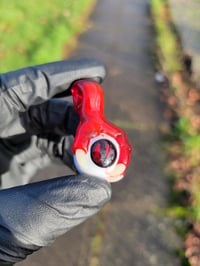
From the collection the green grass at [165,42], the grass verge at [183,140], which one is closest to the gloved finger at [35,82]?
the grass verge at [183,140]

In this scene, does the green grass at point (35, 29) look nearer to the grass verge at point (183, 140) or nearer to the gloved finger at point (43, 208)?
the grass verge at point (183, 140)

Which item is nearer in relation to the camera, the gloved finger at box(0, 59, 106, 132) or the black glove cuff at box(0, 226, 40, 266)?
the black glove cuff at box(0, 226, 40, 266)

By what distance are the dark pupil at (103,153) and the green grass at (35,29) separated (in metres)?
2.19

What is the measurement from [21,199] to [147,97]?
2.49 meters

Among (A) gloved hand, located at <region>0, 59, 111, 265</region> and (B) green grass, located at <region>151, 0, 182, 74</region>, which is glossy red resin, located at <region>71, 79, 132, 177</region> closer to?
(A) gloved hand, located at <region>0, 59, 111, 265</region>

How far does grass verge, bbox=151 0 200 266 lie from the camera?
1.96 metres

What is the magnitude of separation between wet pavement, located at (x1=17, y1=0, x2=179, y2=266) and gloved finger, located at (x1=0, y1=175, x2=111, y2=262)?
75cm

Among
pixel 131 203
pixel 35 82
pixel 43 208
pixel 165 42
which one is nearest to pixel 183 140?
pixel 131 203

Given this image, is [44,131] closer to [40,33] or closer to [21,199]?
[21,199]

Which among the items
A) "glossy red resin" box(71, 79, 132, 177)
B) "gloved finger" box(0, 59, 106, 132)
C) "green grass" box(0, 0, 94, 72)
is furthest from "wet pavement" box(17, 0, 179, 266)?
"glossy red resin" box(71, 79, 132, 177)

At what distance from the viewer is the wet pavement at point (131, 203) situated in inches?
70.1

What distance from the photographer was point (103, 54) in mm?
4027

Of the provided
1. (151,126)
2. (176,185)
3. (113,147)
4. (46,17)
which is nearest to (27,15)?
(46,17)

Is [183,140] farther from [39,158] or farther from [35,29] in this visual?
[35,29]
